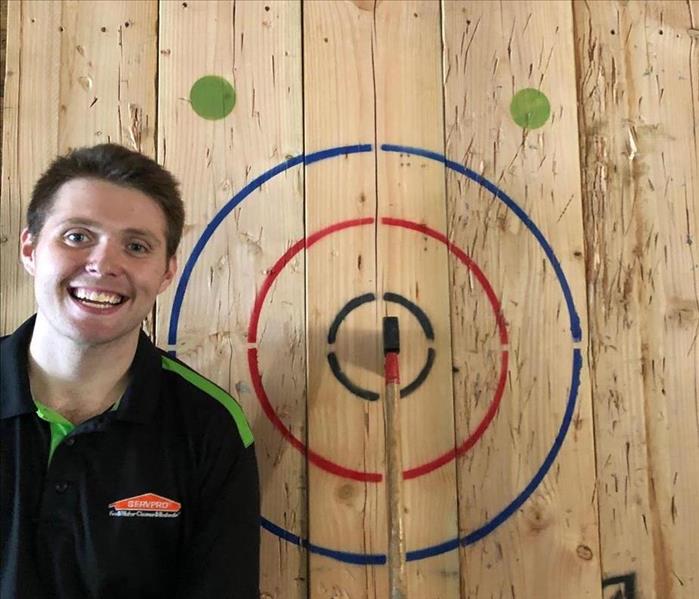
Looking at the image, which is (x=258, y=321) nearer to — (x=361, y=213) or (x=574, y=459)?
(x=361, y=213)

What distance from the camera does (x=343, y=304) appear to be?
1.42m

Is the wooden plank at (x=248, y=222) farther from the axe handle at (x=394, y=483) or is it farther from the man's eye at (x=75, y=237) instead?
the man's eye at (x=75, y=237)

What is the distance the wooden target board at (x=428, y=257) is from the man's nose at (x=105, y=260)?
0.28 metres

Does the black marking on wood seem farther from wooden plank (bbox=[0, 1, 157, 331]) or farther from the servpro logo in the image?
wooden plank (bbox=[0, 1, 157, 331])

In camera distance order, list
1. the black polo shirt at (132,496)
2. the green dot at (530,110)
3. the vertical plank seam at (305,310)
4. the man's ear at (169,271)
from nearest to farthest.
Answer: the black polo shirt at (132,496), the man's ear at (169,271), the vertical plank seam at (305,310), the green dot at (530,110)

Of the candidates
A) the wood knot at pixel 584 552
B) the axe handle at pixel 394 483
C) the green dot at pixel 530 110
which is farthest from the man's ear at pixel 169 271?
the wood knot at pixel 584 552

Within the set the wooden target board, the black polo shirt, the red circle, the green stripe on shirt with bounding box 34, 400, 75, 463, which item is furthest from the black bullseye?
the green stripe on shirt with bounding box 34, 400, 75, 463

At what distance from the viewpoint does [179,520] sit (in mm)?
1185

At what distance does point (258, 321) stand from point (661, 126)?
0.92m

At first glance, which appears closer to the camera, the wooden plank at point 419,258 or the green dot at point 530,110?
the wooden plank at point 419,258

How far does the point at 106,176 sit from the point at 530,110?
85 centimetres

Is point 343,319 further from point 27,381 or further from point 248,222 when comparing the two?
point 27,381

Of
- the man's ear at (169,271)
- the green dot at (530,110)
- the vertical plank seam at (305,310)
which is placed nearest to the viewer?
the man's ear at (169,271)

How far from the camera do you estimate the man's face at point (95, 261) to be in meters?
1.12
